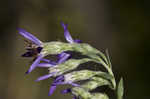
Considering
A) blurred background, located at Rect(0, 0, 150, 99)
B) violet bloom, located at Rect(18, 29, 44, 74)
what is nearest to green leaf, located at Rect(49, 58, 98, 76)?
violet bloom, located at Rect(18, 29, 44, 74)

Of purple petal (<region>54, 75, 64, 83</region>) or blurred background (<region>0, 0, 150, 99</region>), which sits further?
blurred background (<region>0, 0, 150, 99</region>)

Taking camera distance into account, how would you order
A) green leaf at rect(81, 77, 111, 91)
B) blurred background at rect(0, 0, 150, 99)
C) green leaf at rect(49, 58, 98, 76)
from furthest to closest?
blurred background at rect(0, 0, 150, 99)
green leaf at rect(49, 58, 98, 76)
green leaf at rect(81, 77, 111, 91)

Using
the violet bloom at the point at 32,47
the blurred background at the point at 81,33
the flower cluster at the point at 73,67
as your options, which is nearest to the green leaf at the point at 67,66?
the flower cluster at the point at 73,67

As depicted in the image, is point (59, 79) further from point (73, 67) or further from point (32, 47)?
point (32, 47)

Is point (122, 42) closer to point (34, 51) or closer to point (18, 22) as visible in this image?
point (18, 22)

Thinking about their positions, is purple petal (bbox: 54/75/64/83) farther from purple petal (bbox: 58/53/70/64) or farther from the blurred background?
the blurred background

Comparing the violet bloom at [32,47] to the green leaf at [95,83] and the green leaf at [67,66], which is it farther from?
the green leaf at [95,83]
